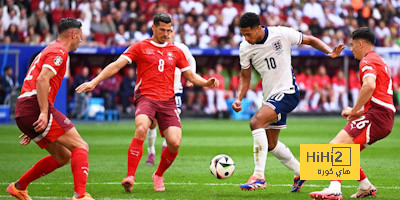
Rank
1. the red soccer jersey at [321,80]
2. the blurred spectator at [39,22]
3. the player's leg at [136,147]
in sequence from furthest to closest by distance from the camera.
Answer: the red soccer jersey at [321,80], the blurred spectator at [39,22], the player's leg at [136,147]

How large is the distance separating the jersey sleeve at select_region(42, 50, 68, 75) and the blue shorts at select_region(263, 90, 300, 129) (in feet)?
9.47

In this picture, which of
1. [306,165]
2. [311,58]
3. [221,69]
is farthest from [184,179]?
[311,58]

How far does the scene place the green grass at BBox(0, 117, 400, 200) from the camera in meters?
8.49

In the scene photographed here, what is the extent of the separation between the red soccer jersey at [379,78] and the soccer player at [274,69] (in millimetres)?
1115

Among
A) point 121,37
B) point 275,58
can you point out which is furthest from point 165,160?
point 121,37

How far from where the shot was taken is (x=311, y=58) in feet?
102

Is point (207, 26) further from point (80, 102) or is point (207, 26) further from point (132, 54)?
point (132, 54)

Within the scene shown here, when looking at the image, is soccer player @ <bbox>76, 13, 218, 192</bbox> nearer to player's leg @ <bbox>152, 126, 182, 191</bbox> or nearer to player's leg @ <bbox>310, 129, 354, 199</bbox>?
player's leg @ <bbox>152, 126, 182, 191</bbox>

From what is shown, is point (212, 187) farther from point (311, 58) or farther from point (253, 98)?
point (311, 58)

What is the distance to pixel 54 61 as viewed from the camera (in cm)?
714

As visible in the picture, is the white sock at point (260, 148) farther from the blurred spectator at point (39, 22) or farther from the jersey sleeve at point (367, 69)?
the blurred spectator at point (39, 22)

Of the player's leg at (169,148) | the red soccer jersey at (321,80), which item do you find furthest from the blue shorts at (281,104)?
the red soccer jersey at (321,80)
